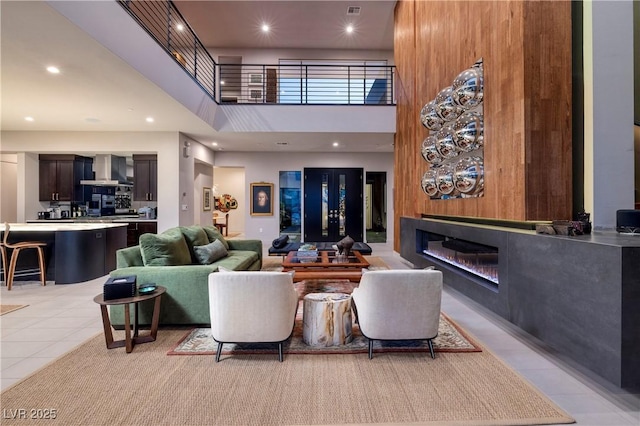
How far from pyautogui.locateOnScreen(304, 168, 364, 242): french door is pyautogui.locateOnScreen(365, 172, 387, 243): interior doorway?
0.29 metres

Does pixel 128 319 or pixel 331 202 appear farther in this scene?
pixel 331 202

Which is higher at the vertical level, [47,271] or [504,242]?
[504,242]

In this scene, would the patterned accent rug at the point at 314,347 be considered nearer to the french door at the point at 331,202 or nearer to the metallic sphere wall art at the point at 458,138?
the metallic sphere wall art at the point at 458,138

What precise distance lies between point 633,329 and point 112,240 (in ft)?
23.0

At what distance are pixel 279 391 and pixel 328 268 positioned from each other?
2195 millimetres

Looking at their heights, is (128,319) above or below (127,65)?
below

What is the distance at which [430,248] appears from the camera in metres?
5.38

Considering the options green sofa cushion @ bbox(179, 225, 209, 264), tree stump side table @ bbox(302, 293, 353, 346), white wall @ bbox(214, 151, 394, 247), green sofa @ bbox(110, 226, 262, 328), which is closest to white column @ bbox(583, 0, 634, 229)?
tree stump side table @ bbox(302, 293, 353, 346)

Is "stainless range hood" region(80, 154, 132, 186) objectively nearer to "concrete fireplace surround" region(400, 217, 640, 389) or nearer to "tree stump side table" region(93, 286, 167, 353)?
"tree stump side table" region(93, 286, 167, 353)

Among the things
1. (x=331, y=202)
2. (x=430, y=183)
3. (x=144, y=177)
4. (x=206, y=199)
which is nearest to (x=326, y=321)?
(x=430, y=183)

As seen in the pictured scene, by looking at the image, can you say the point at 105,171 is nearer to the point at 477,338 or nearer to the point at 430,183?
the point at 430,183

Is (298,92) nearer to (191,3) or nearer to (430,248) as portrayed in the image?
(191,3)

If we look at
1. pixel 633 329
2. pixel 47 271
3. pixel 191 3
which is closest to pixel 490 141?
pixel 633 329

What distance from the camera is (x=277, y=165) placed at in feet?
32.5
